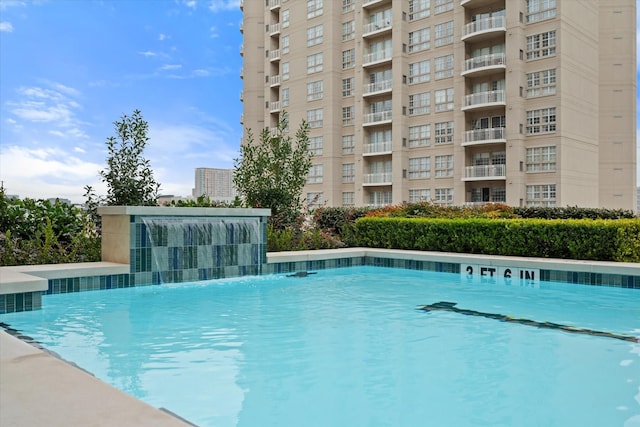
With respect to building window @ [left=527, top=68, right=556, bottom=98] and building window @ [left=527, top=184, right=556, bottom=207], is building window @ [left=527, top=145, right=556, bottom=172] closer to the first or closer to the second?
building window @ [left=527, top=184, right=556, bottom=207]

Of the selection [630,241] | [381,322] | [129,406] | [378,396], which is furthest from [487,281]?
[129,406]

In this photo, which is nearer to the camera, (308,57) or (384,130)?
(384,130)

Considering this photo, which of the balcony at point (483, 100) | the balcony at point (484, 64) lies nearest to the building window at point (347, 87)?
the balcony at point (484, 64)

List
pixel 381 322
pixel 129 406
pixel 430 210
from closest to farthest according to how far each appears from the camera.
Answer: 1. pixel 129 406
2. pixel 381 322
3. pixel 430 210

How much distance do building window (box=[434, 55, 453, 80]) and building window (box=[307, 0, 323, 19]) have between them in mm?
10924

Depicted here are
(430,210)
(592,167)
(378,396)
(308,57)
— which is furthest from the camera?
(308,57)

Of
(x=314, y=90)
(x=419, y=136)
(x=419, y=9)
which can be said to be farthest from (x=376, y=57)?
(x=419, y=136)

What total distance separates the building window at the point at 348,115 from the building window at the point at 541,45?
12593 millimetres

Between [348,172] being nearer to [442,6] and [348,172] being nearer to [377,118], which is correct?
[377,118]

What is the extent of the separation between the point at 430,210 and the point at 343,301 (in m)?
9.68

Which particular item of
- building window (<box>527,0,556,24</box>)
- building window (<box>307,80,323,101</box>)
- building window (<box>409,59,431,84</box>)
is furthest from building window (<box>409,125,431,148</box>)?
building window (<box>527,0,556,24</box>)

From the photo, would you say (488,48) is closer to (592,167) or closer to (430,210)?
(592,167)

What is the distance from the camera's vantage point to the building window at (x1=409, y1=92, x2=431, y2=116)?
3456 cm

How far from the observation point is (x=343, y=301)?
8.38 meters
